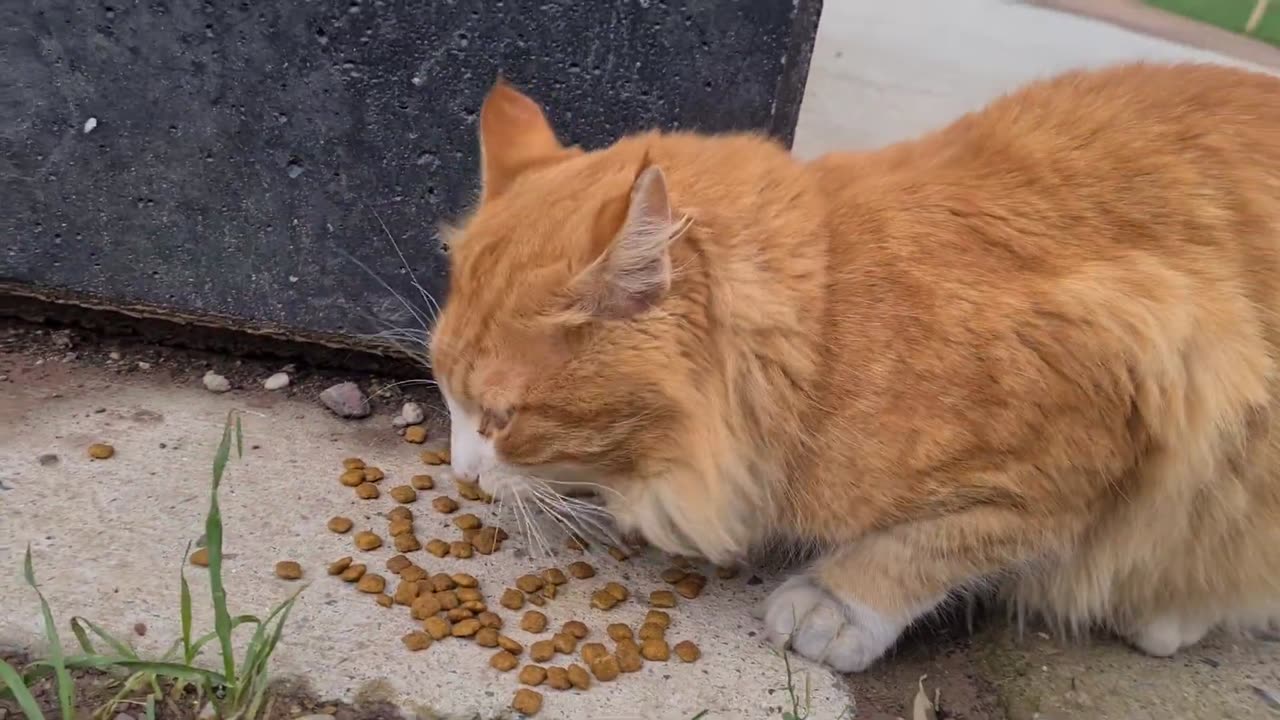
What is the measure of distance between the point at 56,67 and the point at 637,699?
1.80 meters

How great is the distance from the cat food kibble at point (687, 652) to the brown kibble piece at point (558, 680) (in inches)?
7.9

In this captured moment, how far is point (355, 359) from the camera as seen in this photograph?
2.38 meters

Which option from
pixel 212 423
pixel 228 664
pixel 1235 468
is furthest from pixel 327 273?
pixel 1235 468

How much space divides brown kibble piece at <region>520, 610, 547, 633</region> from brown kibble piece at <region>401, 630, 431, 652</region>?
17 cm

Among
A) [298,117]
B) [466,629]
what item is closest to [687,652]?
[466,629]

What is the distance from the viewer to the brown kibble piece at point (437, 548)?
187 centimetres

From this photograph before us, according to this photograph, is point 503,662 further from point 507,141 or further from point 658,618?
point 507,141

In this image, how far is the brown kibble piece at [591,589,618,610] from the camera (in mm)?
1787

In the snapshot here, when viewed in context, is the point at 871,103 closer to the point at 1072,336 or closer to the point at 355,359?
the point at 1072,336

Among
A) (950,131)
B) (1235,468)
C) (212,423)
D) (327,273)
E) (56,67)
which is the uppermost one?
(950,131)

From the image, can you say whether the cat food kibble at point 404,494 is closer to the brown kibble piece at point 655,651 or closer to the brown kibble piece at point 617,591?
the brown kibble piece at point 617,591

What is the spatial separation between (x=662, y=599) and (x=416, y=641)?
0.45 m

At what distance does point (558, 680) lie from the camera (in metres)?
1.59

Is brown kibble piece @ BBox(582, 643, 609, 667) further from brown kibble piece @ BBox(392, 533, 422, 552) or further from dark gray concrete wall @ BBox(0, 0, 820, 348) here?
dark gray concrete wall @ BBox(0, 0, 820, 348)
